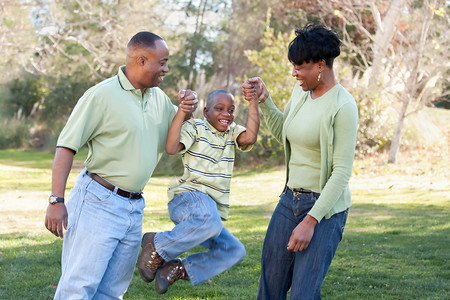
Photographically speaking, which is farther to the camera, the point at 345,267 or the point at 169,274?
the point at 345,267

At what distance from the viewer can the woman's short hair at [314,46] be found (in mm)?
3547

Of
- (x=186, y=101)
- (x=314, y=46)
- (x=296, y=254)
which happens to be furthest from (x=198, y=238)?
(x=314, y=46)

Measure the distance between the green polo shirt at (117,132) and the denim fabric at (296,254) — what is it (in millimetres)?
958

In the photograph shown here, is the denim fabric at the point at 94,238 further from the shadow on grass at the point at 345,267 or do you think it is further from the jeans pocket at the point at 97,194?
the shadow on grass at the point at 345,267

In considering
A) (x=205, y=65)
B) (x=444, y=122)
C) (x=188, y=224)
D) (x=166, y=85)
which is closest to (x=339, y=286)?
(x=188, y=224)

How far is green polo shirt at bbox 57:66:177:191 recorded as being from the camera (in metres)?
3.52

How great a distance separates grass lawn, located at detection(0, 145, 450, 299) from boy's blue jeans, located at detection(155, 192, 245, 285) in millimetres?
1855

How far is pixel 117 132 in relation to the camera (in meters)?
3.62

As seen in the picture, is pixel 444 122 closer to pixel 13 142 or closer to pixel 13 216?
pixel 13 216

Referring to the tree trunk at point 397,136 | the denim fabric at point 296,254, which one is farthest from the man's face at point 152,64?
the tree trunk at point 397,136

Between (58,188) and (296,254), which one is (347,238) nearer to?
(296,254)

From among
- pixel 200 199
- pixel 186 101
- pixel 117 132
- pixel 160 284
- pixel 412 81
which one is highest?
pixel 412 81

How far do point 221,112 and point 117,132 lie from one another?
769 mm

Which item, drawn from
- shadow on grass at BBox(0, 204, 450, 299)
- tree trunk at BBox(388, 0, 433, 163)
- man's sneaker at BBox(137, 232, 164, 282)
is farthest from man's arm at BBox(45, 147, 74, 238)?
tree trunk at BBox(388, 0, 433, 163)
